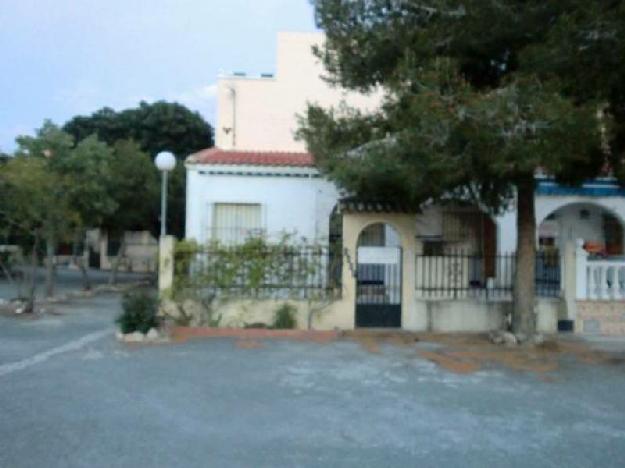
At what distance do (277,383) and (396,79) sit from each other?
4.81 metres

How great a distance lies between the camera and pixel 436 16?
377 inches

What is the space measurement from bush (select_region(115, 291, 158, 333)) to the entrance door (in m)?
4.05

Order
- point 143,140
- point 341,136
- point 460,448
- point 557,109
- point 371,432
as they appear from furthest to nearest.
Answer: point 143,140 → point 341,136 → point 557,109 → point 371,432 → point 460,448

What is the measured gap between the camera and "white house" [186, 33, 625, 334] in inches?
483

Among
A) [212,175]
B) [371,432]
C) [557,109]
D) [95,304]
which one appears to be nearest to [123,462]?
[371,432]

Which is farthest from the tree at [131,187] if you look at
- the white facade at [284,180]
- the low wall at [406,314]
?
the low wall at [406,314]

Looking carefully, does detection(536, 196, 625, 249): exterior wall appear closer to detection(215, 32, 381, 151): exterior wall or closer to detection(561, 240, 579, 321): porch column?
detection(561, 240, 579, 321): porch column

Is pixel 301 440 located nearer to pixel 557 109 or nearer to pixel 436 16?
pixel 557 109

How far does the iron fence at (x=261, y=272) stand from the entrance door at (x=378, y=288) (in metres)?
0.56

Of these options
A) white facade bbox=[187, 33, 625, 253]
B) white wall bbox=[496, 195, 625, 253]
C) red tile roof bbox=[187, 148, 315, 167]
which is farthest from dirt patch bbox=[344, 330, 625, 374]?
red tile roof bbox=[187, 148, 315, 167]

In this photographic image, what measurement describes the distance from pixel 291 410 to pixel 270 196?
940 cm

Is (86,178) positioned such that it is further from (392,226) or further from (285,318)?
(392,226)

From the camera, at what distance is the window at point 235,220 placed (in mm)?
15500

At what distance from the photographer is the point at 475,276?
13.1 m
